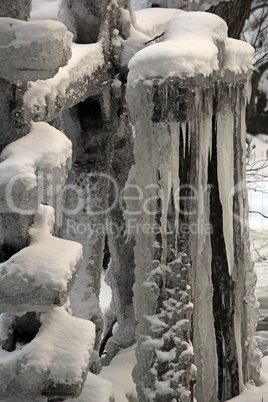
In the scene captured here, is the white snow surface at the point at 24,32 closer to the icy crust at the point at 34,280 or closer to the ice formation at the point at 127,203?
the ice formation at the point at 127,203

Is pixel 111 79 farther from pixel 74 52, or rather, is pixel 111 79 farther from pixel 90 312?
pixel 90 312

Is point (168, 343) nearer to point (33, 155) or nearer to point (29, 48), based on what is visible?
point (33, 155)

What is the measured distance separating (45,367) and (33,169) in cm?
63

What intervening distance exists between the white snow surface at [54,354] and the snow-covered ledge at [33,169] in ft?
1.39

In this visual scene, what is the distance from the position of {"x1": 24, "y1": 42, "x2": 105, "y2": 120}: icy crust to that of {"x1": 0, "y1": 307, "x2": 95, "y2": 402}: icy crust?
0.80m

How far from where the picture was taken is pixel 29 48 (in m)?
2.32

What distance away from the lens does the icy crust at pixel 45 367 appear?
2.37 metres

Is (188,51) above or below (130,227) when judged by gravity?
above

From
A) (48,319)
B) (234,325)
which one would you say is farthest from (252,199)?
(48,319)

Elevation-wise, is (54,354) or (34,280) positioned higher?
(34,280)

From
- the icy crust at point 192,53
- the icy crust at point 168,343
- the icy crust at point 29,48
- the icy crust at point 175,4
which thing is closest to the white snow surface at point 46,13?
the icy crust at point 175,4

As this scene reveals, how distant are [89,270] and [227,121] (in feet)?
3.46

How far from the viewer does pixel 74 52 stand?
3455mm

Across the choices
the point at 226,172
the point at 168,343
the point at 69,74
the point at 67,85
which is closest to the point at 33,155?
the point at 67,85
